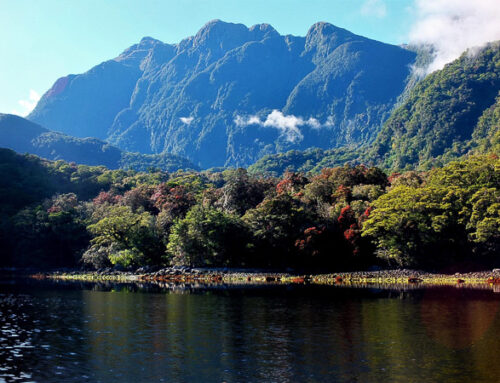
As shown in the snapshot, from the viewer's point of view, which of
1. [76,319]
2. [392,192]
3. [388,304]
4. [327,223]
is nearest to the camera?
[76,319]

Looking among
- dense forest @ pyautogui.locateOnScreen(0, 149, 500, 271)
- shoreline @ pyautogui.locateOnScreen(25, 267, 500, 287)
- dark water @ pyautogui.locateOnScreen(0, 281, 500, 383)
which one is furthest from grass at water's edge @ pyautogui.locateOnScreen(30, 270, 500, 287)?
dark water @ pyautogui.locateOnScreen(0, 281, 500, 383)

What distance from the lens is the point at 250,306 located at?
41.0 m

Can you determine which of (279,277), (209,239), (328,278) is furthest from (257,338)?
(209,239)

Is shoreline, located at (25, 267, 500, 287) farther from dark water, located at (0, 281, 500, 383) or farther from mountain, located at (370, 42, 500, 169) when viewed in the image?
mountain, located at (370, 42, 500, 169)

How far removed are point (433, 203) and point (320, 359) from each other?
44.9m

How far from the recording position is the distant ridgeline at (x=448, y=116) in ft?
520

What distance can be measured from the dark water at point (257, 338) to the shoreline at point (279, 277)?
11.5 metres

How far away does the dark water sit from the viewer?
68.1ft

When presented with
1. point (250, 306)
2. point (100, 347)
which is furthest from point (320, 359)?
point (250, 306)

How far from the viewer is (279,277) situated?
68.4m

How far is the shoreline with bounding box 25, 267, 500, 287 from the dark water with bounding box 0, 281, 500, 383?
1149cm

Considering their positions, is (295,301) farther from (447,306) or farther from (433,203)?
(433,203)

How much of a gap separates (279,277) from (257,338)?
1599 inches

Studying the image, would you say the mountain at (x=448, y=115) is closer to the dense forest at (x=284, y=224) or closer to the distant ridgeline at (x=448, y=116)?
the distant ridgeline at (x=448, y=116)
